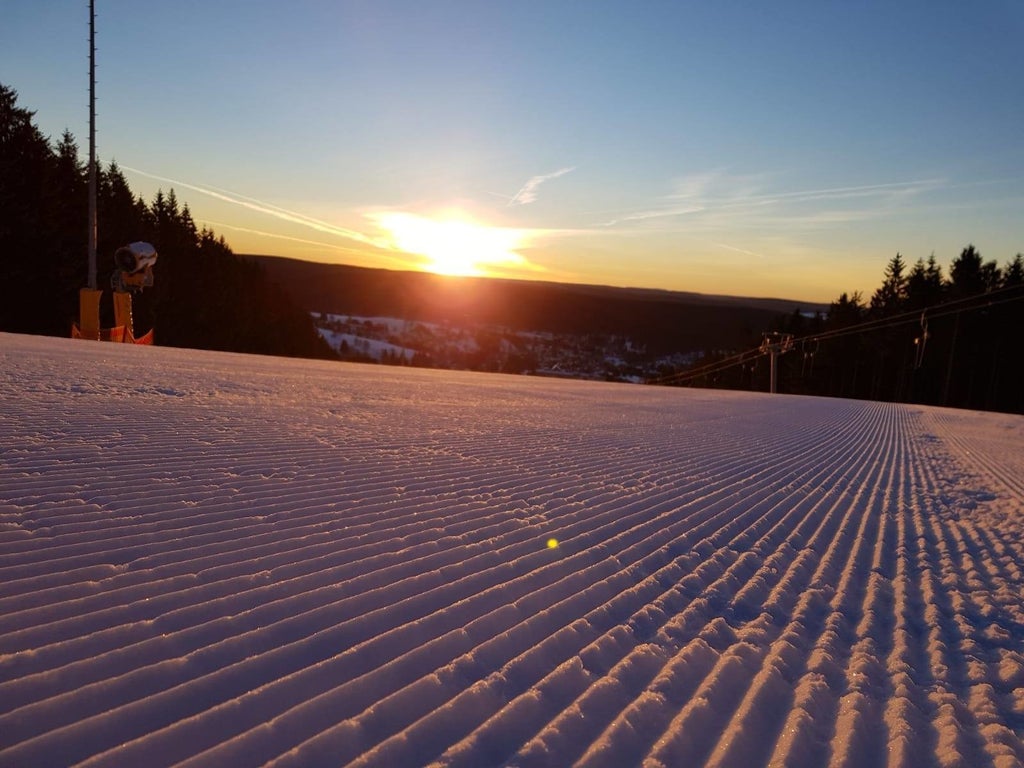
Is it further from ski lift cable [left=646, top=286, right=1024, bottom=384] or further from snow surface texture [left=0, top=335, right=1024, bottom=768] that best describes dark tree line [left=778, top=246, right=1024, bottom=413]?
snow surface texture [left=0, top=335, right=1024, bottom=768]

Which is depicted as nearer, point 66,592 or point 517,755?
point 517,755

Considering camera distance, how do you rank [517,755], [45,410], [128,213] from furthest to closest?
1. [128,213]
2. [45,410]
3. [517,755]

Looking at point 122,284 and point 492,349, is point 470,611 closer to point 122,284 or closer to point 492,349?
point 122,284

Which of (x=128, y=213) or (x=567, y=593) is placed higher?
(x=128, y=213)

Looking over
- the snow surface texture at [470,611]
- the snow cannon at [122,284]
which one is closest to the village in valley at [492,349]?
the snow cannon at [122,284]

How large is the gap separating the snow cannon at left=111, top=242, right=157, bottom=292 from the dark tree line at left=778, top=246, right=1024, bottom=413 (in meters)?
35.2

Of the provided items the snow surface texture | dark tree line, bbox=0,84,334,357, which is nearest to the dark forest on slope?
dark tree line, bbox=0,84,334,357

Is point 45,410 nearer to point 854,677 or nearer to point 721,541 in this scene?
point 721,541

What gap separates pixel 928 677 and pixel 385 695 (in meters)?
2.40

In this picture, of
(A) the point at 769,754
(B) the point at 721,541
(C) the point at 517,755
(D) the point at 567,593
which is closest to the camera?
(C) the point at 517,755

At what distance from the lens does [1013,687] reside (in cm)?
295

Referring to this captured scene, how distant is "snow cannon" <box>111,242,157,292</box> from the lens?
75.9 feet

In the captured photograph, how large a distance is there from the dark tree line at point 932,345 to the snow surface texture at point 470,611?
3672cm

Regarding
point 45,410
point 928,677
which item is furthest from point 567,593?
point 45,410
